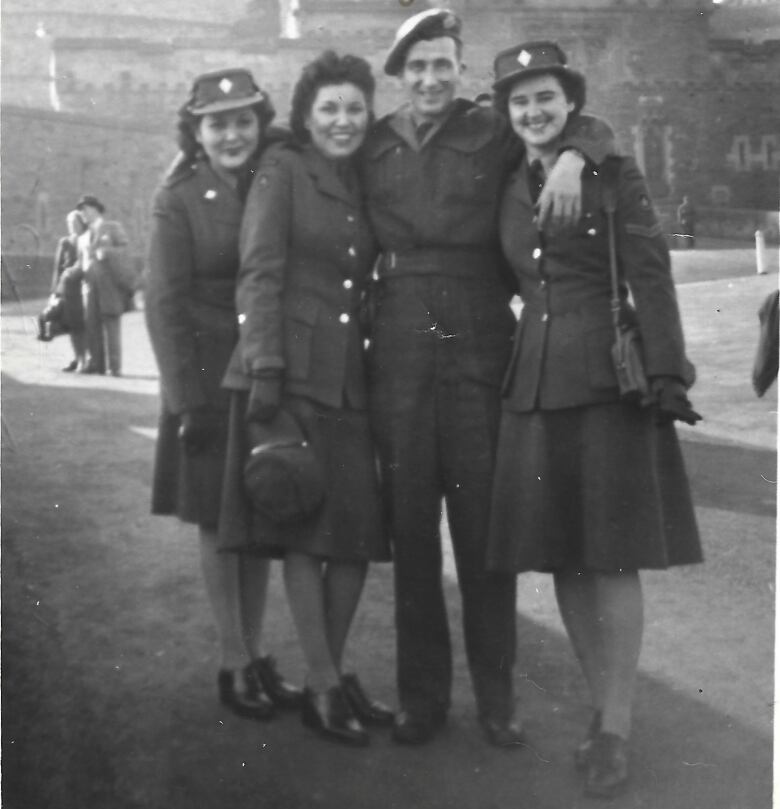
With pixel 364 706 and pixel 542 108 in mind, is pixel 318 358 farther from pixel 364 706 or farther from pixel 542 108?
pixel 364 706

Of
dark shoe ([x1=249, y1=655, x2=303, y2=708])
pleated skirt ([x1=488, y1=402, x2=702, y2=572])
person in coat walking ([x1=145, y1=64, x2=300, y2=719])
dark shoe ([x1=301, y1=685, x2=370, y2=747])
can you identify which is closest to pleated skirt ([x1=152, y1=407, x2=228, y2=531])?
person in coat walking ([x1=145, y1=64, x2=300, y2=719])

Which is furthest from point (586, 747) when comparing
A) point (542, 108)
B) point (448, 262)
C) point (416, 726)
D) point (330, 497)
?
point (542, 108)

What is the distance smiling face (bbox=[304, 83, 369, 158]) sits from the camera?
338 cm

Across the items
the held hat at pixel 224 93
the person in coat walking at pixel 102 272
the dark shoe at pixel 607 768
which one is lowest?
the dark shoe at pixel 607 768

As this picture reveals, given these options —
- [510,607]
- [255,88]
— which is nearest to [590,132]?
[255,88]

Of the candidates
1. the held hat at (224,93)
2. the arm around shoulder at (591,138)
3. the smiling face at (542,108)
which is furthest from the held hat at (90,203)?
the arm around shoulder at (591,138)

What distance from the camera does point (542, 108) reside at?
327cm

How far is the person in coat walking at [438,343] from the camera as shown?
343 cm

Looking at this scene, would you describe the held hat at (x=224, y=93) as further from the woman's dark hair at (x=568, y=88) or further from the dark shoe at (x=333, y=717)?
the dark shoe at (x=333, y=717)

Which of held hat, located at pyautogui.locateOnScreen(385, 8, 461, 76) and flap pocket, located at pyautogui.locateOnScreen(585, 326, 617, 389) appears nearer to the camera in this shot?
flap pocket, located at pyautogui.locateOnScreen(585, 326, 617, 389)

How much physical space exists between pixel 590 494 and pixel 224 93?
1526 millimetres

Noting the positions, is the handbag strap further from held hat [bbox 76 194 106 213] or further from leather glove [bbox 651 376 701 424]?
held hat [bbox 76 194 106 213]

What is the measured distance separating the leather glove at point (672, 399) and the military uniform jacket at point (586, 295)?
3cm

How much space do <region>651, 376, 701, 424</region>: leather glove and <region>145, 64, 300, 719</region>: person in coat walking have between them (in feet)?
4.03
